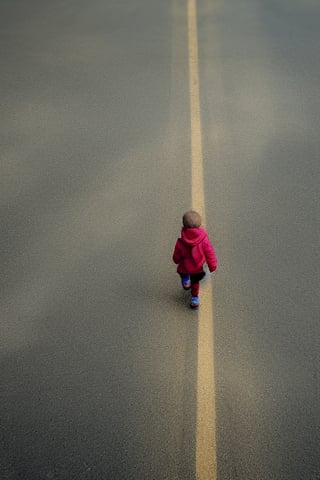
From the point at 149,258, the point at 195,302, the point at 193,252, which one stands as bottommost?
the point at 195,302

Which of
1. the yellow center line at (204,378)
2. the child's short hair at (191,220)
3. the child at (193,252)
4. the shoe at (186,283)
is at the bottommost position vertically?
the yellow center line at (204,378)

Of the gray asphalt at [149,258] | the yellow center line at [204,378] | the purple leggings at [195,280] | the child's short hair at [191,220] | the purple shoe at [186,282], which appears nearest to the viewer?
the yellow center line at [204,378]

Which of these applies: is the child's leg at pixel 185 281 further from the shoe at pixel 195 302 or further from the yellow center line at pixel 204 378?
the yellow center line at pixel 204 378

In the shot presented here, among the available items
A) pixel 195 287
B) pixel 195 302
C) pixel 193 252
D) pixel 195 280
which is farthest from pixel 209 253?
pixel 195 302

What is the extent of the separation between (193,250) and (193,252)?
0.9 inches

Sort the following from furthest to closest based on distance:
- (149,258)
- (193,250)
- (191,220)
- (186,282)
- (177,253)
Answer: (149,258) → (186,282) → (177,253) → (193,250) → (191,220)

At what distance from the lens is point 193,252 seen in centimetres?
450

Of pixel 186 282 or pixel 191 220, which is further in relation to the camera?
pixel 186 282

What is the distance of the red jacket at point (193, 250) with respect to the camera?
4414mm

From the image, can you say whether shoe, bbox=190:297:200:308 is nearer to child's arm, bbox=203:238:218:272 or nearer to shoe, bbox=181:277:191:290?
shoe, bbox=181:277:191:290

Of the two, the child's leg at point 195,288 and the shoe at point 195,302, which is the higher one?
the child's leg at point 195,288

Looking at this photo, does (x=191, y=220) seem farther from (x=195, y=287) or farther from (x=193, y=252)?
(x=195, y=287)

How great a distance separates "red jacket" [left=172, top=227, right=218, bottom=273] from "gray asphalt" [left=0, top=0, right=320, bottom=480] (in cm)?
64

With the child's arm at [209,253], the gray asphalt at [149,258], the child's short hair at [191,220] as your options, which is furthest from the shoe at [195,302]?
the child's short hair at [191,220]
